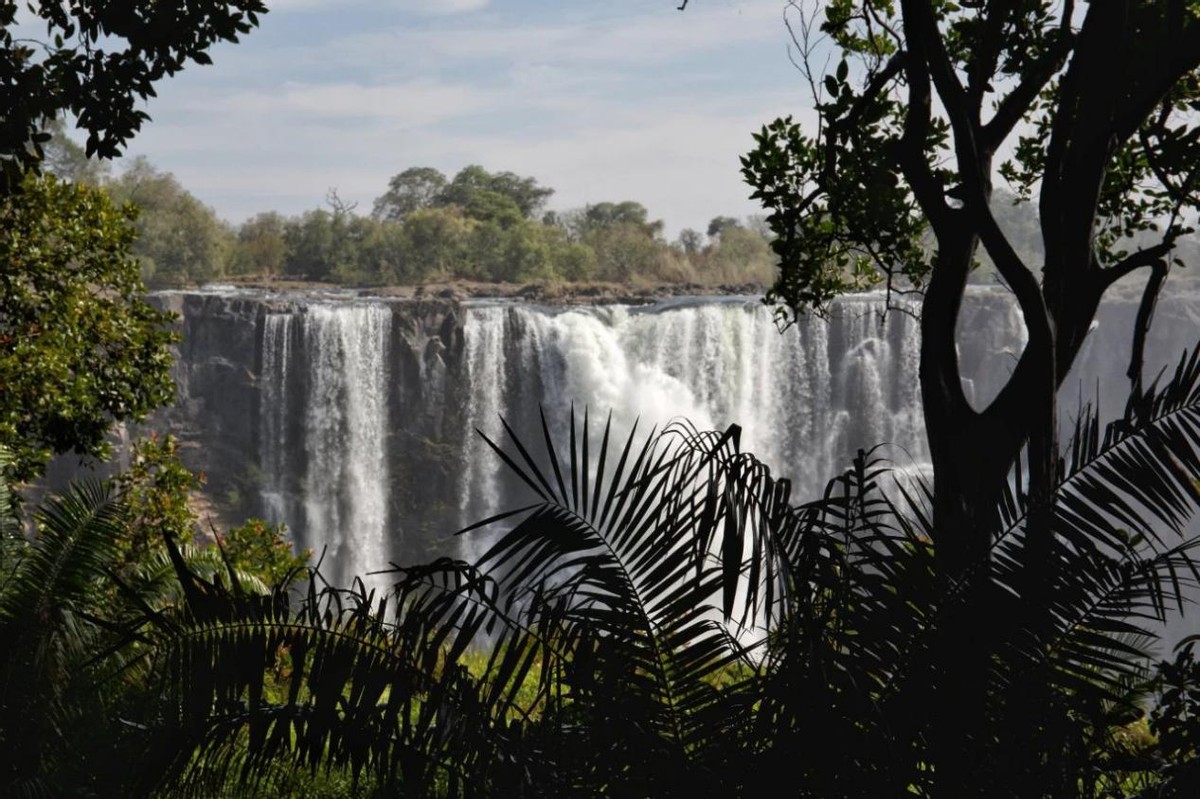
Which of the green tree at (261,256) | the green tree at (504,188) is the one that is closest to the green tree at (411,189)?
the green tree at (504,188)

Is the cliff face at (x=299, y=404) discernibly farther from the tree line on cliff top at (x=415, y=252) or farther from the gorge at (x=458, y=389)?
the tree line on cliff top at (x=415, y=252)

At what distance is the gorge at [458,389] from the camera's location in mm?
24672

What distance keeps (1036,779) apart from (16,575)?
4536 millimetres

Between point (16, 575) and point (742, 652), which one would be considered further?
point (16, 575)

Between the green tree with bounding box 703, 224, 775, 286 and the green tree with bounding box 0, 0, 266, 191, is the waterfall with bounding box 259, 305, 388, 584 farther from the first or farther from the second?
the green tree with bounding box 0, 0, 266, 191

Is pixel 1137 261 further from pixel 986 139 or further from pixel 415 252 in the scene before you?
pixel 415 252

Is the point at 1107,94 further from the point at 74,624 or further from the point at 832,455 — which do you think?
the point at 832,455

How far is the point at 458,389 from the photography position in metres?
26.1

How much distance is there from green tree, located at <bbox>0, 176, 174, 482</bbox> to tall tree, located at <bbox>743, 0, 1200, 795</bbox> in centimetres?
497

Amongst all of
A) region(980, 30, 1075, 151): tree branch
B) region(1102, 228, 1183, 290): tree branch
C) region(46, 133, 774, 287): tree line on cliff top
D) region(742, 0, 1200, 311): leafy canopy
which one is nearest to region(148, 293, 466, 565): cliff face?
region(46, 133, 774, 287): tree line on cliff top

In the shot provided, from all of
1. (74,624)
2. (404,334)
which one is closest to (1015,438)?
(74,624)

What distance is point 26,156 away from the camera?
6477 mm

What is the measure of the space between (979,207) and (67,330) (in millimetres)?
6413

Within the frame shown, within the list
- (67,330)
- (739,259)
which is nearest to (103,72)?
(67,330)
